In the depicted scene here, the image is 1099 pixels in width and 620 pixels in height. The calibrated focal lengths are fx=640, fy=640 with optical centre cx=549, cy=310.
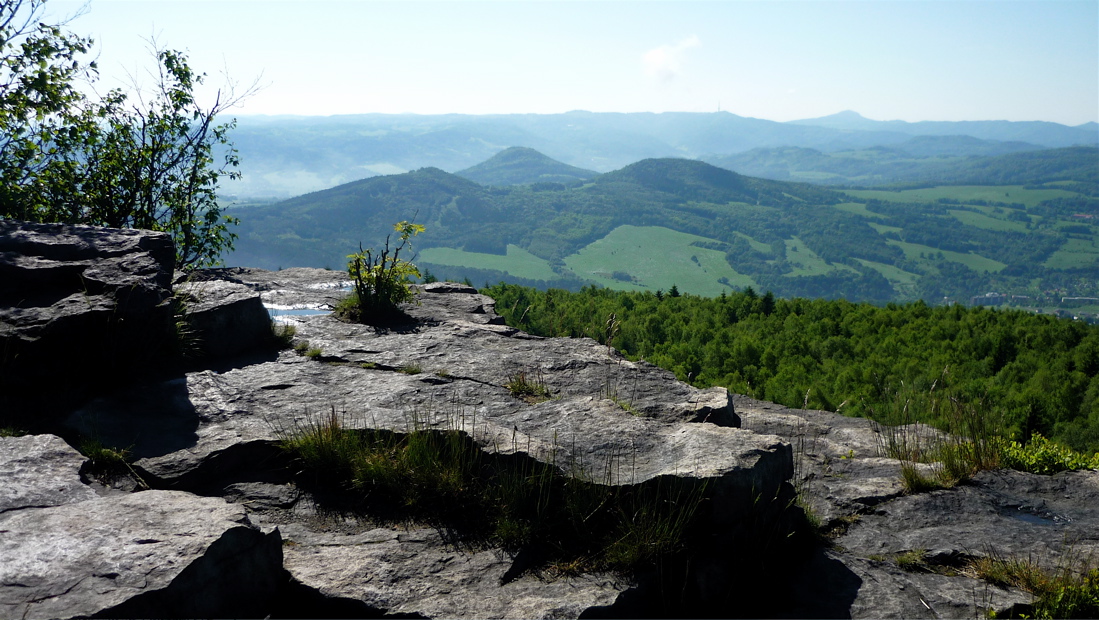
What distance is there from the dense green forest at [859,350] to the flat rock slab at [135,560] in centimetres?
403

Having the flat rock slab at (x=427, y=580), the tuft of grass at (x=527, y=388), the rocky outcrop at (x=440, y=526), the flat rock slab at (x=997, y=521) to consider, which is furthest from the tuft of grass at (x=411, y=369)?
the flat rock slab at (x=997, y=521)

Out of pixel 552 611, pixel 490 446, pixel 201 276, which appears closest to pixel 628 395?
pixel 490 446

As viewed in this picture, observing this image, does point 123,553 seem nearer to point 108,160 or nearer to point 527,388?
point 527,388

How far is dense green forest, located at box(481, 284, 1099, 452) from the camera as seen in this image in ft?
29.6

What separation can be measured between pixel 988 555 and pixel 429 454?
3971 mm

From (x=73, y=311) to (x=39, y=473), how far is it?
1952mm

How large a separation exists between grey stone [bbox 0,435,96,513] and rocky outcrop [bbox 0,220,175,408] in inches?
38.9

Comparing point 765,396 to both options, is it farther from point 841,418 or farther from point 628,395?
point 628,395

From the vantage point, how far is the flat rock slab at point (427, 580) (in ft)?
12.0

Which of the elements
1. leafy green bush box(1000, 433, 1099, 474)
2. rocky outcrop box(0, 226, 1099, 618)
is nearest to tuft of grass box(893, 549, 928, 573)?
rocky outcrop box(0, 226, 1099, 618)

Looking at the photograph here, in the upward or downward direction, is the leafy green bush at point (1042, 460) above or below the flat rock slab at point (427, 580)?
below

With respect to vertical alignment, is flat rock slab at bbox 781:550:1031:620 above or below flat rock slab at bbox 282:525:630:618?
below

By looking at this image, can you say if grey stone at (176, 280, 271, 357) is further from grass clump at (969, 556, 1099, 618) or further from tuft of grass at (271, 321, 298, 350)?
grass clump at (969, 556, 1099, 618)

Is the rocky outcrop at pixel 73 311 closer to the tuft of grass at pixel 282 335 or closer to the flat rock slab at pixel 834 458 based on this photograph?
the tuft of grass at pixel 282 335
